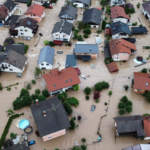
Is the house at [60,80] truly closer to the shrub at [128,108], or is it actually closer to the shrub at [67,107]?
the shrub at [67,107]

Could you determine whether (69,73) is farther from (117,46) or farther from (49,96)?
(117,46)

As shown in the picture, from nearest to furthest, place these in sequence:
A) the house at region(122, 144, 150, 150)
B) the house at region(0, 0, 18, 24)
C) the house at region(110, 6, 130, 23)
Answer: the house at region(122, 144, 150, 150)
the house at region(0, 0, 18, 24)
the house at region(110, 6, 130, 23)

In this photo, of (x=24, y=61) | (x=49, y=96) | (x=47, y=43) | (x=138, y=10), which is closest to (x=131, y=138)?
(x=49, y=96)

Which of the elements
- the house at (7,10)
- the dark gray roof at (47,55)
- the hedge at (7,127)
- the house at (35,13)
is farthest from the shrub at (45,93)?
the house at (7,10)

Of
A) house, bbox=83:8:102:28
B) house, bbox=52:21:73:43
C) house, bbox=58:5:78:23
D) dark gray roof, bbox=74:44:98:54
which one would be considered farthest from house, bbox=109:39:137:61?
house, bbox=58:5:78:23

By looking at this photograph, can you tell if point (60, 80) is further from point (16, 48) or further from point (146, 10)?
point (146, 10)

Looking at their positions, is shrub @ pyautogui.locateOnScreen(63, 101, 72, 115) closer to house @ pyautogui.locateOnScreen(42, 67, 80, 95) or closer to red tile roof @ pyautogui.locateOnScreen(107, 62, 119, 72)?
house @ pyautogui.locateOnScreen(42, 67, 80, 95)
